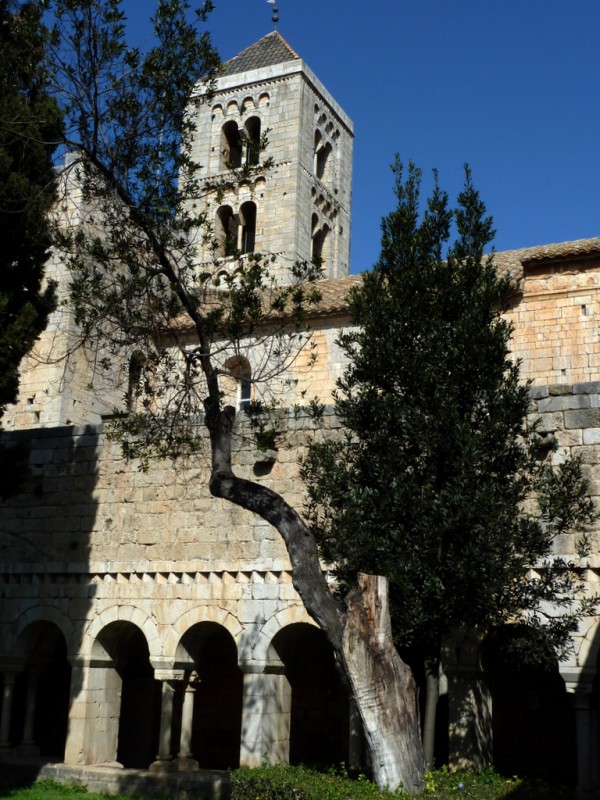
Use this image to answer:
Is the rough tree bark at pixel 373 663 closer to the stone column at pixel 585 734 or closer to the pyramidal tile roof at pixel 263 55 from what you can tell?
the stone column at pixel 585 734

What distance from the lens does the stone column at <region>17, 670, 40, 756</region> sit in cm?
1473

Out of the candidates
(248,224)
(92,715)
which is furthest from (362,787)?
(248,224)

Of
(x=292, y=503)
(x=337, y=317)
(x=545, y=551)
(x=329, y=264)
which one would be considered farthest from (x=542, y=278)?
(x=329, y=264)

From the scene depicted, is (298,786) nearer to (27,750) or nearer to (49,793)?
(49,793)

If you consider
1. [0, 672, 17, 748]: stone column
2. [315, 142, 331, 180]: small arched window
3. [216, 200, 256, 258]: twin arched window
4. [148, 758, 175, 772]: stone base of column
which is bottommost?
[148, 758, 175, 772]: stone base of column

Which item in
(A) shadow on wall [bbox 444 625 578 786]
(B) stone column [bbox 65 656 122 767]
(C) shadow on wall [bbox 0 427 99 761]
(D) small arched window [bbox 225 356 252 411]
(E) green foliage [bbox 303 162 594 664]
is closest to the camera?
(E) green foliage [bbox 303 162 594 664]

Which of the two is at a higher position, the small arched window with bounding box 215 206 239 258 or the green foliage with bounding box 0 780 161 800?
the small arched window with bounding box 215 206 239 258

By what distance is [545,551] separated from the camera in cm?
1059

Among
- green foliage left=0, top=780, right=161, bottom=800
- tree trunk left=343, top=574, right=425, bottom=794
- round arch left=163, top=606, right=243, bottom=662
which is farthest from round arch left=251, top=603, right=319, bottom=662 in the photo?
tree trunk left=343, top=574, right=425, bottom=794

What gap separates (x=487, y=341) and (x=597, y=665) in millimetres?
3867

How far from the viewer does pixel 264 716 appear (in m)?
12.9

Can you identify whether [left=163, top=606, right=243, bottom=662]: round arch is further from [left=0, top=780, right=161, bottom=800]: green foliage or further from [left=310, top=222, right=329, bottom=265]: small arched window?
[left=310, top=222, right=329, bottom=265]: small arched window

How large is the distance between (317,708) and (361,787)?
299 inches

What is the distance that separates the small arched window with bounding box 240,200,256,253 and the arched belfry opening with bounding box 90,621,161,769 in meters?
20.5
